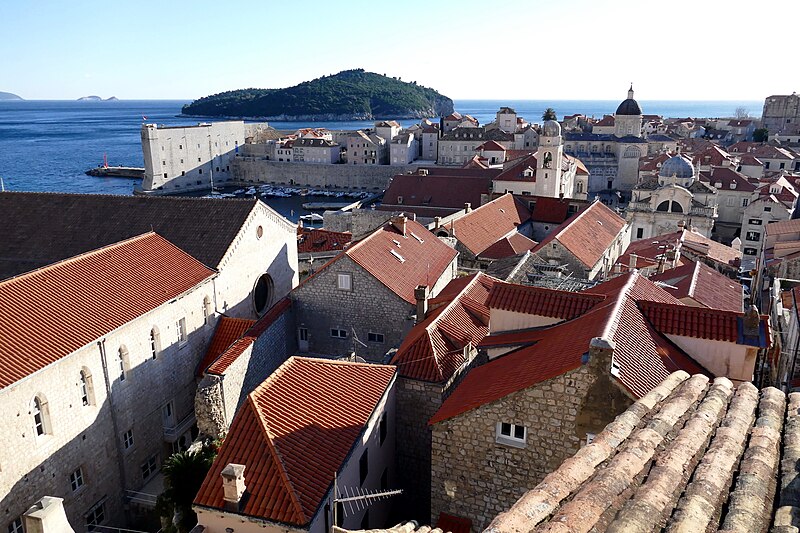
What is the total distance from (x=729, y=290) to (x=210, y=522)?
22407 mm

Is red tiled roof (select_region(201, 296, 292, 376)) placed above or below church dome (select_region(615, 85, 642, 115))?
below

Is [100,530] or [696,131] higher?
[696,131]

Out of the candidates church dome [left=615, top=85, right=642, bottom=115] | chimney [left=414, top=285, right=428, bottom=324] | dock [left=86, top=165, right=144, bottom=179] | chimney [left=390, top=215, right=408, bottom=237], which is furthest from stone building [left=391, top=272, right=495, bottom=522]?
dock [left=86, top=165, right=144, bottom=179]

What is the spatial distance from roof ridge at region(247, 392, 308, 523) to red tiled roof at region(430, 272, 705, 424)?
11.0 feet

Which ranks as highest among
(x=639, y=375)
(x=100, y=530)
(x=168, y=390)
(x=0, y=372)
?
(x=639, y=375)

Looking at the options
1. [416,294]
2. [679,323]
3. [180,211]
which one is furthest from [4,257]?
[679,323]

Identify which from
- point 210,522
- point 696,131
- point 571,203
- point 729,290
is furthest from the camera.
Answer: point 696,131

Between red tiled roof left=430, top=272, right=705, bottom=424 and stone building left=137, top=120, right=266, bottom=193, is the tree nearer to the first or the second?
red tiled roof left=430, top=272, right=705, bottom=424

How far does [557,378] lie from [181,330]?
15.3 meters

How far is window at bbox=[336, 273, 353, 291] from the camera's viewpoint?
2224 centimetres

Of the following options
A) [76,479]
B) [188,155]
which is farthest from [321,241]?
[188,155]

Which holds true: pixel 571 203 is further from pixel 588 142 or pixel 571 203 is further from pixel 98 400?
pixel 588 142

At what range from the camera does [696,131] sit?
13888cm

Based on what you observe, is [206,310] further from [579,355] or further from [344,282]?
[579,355]
